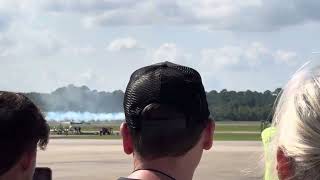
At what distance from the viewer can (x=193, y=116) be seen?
9.47 feet

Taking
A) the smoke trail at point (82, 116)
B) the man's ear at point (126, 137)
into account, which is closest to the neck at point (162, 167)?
the man's ear at point (126, 137)

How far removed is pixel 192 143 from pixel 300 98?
0.73 m

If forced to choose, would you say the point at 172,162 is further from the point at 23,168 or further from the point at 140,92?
the point at 23,168

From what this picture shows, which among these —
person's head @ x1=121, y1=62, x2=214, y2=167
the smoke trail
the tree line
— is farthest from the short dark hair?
the smoke trail

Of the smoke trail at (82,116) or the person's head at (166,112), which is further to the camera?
the smoke trail at (82,116)

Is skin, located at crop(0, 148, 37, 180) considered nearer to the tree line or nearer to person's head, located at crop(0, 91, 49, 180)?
person's head, located at crop(0, 91, 49, 180)

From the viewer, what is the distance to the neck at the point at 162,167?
2883 millimetres

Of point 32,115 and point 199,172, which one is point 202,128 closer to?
point 32,115

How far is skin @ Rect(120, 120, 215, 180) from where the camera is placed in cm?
289

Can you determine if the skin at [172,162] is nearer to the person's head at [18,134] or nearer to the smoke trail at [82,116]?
the person's head at [18,134]

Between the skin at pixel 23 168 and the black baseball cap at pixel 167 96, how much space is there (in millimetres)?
600

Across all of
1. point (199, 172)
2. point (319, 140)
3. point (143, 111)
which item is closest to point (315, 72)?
point (319, 140)

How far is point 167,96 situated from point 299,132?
78 centimetres

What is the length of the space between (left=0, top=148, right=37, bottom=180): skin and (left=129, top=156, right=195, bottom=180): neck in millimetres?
616
